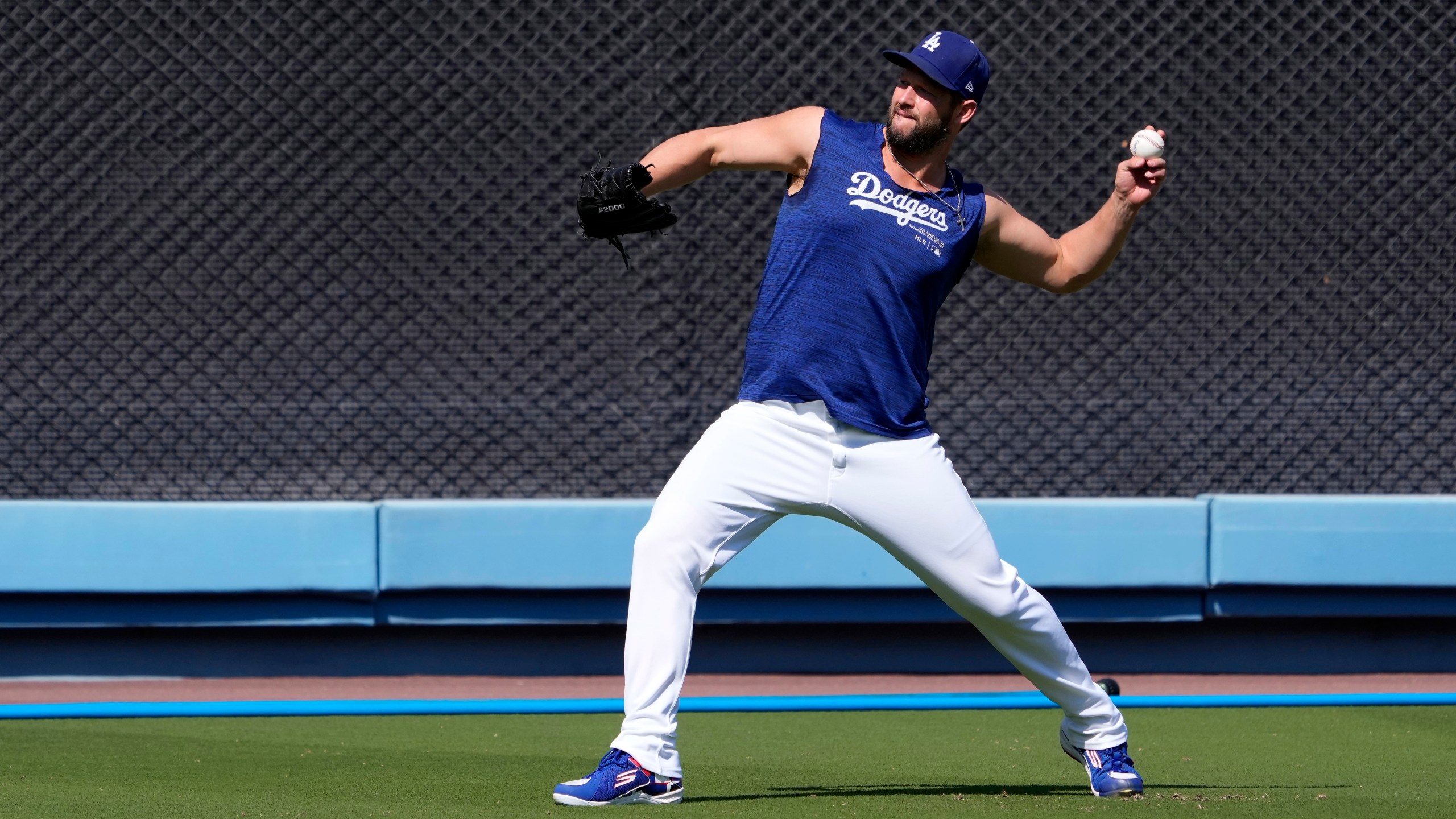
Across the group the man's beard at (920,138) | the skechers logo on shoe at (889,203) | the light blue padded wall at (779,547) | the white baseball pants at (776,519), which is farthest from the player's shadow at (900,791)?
the light blue padded wall at (779,547)

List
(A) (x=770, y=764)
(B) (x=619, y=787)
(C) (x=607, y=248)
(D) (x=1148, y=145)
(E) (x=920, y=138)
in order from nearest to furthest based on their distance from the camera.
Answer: (B) (x=619, y=787) < (E) (x=920, y=138) < (D) (x=1148, y=145) < (A) (x=770, y=764) < (C) (x=607, y=248)

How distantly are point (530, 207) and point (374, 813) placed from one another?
136 inches

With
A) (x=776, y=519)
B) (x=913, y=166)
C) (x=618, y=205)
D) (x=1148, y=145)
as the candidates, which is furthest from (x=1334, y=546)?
(x=618, y=205)

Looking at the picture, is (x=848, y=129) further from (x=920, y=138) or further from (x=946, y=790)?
(x=946, y=790)

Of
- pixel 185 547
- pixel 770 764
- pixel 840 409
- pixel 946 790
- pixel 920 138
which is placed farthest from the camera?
pixel 185 547

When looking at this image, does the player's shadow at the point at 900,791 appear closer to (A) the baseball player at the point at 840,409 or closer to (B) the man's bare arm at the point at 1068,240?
(A) the baseball player at the point at 840,409

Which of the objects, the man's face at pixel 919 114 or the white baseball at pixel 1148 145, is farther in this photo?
the white baseball at pixel 1148 145

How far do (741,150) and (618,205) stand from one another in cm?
27

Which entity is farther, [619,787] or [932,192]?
[932,192]

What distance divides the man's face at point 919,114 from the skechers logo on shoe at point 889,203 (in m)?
0.10

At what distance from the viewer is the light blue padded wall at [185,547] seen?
519 cm

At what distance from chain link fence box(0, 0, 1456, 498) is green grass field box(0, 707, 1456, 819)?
1689mm

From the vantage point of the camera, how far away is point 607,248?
600 cm

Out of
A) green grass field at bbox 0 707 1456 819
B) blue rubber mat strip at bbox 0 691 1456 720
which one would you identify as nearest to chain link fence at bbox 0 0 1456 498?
green grass field at bbox 0 707 1456 819
